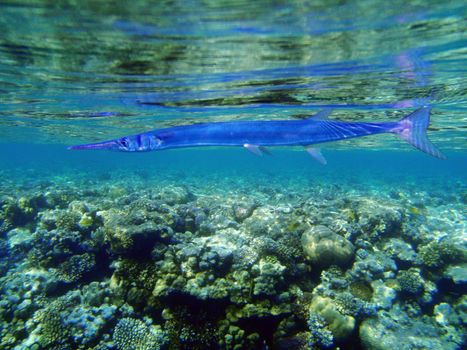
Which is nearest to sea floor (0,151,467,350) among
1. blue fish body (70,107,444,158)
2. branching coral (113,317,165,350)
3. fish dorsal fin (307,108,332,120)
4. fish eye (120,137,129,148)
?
branching coral (113,317,165,350)

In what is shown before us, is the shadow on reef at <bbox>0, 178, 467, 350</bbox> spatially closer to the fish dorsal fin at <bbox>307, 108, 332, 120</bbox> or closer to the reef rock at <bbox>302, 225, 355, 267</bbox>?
the reef rock at <bbox>302, 225, 355, 267</bbox>

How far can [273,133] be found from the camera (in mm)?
5688

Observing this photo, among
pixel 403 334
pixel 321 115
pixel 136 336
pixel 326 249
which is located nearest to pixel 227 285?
pixel 136 336

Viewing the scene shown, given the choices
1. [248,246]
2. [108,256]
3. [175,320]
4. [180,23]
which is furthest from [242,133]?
[108,256]

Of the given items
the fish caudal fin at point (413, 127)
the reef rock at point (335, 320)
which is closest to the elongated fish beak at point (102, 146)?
the reef rock at point (335, 320)

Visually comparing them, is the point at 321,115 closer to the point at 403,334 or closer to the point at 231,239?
the point at 231,239

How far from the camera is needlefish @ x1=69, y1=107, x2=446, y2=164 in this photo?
5605 mm

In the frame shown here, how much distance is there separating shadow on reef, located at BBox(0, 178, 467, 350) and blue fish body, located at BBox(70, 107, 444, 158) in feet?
7.55

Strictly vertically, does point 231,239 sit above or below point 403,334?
above

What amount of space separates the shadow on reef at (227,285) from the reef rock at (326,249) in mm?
30

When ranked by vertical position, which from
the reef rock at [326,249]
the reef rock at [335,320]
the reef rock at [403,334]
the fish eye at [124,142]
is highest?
the fish eye at [124,142]

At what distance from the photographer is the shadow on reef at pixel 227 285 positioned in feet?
17.7

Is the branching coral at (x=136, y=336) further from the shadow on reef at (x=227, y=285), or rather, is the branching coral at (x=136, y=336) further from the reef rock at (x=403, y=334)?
the reef rock at (x=403, y=334)

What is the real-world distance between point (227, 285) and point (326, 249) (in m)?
2.69
